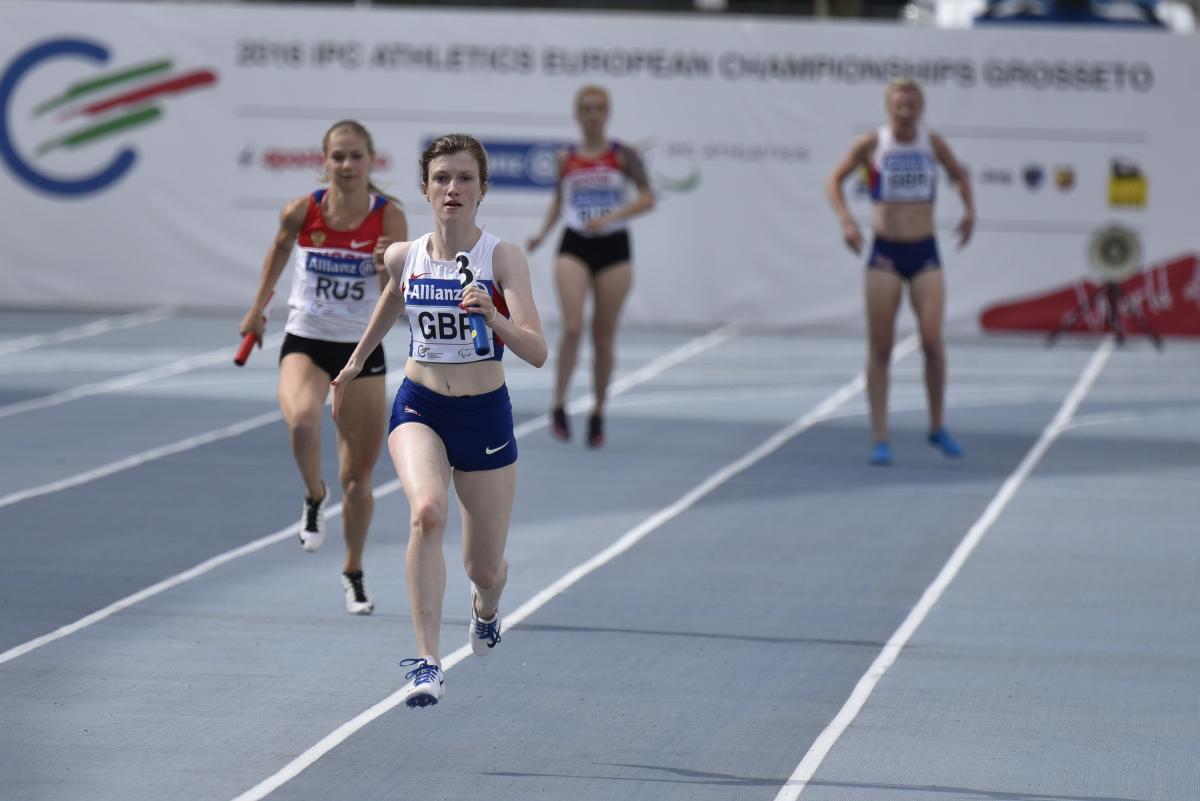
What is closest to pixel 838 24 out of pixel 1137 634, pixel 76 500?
pixel 76 500

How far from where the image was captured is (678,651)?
760 centimetres

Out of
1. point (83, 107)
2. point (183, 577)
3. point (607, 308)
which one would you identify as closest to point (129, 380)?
point (607, 308)

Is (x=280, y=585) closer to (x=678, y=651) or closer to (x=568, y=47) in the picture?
(x=678, y=651)

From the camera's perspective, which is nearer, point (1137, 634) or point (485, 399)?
point (485, 399)

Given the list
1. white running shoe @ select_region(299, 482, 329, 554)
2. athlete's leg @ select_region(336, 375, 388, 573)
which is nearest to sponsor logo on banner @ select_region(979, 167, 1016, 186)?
white running shoe @ select_region(299, 482, 329, 554)

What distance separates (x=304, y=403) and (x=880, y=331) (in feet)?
16.8

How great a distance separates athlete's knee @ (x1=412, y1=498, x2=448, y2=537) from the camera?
19.8 ft

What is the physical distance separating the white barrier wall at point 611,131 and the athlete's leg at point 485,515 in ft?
41.7

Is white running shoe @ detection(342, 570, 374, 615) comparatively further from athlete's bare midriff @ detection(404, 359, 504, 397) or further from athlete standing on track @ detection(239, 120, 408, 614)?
athlete's bare midriff @ detection(404, 359, 504, 397)

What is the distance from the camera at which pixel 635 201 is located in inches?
487

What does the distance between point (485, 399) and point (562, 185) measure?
20.9 ft

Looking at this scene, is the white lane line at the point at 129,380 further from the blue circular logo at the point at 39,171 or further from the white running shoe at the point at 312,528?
the white running shoe at the point at 312,528

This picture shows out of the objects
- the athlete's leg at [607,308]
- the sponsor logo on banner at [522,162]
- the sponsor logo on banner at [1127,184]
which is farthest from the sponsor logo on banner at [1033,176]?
the athlete's leg at [607,308]

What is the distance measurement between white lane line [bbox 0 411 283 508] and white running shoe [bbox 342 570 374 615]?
298 cm
